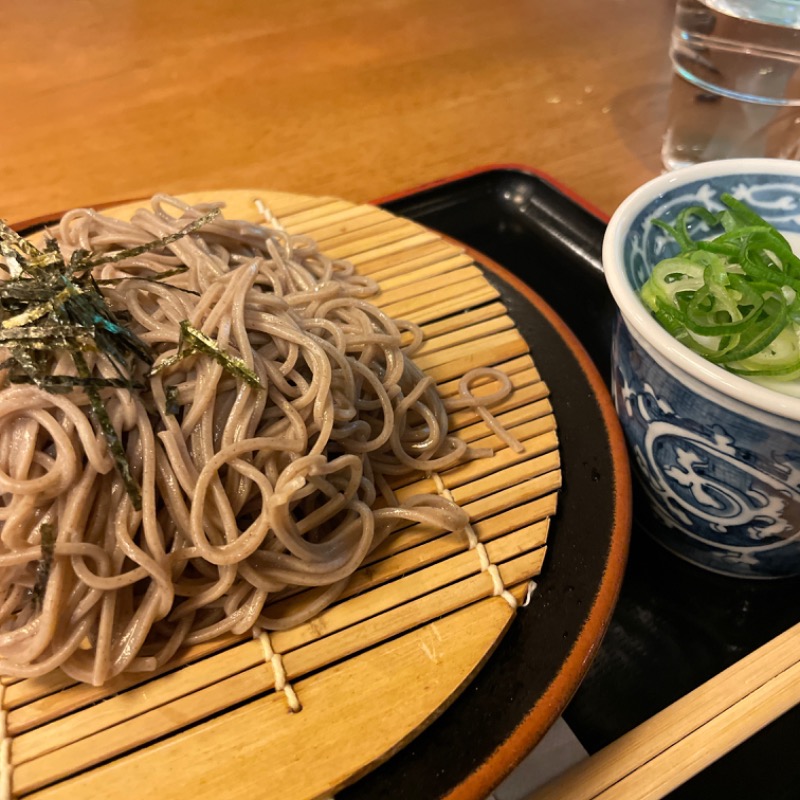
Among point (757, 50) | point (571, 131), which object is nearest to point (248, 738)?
point (571, 131)

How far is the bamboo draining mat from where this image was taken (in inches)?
38.4

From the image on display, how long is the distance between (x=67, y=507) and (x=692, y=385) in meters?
1.09

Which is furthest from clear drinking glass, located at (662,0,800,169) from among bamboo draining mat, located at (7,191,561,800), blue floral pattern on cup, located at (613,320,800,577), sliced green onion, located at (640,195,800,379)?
bamboo draining mat, located at (7,191,561,800)

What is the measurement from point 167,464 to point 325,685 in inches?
18.4

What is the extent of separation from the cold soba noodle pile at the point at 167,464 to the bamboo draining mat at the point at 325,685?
1.8 inches

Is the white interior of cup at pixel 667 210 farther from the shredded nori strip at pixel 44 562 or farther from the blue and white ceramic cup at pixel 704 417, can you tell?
the shredded nori strip at pixel 44 562

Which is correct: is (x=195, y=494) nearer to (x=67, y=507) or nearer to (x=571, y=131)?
(x=67, y=507)

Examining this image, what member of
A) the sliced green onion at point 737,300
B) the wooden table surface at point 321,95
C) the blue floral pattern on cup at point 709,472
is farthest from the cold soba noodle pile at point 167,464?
the wooden table surface at point 321,95

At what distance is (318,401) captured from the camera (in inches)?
48.9

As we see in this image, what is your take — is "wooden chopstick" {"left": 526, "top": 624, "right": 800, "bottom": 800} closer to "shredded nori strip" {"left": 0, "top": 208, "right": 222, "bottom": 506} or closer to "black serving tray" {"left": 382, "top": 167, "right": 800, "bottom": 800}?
"black serving tray" {"left": 382, "top": 167, "right": 800, "bottom": 800}

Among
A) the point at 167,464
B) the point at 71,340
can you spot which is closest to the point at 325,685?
the point at 167,464

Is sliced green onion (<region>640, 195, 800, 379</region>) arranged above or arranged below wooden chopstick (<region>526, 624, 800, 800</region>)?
above

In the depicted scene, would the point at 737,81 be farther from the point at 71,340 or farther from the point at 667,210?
the point at 71,340

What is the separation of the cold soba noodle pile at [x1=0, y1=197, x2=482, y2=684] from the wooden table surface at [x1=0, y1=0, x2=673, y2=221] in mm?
1299
